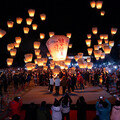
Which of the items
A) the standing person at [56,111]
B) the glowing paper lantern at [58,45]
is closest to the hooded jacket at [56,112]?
the standing person at [56,111]

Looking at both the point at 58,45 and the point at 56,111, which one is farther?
the point at 58,45

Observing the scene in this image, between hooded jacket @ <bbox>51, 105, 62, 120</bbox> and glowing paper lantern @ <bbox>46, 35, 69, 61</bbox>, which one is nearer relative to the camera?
hooded jacket @ <bbox>51, 105, 62, 120</bbox>

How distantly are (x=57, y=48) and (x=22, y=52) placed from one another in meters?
15.7

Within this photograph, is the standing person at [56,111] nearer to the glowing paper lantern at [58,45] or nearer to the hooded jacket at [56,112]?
the hooded jacket at [56,112]

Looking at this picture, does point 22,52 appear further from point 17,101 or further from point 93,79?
point 17,101

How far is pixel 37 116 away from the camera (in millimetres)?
3686

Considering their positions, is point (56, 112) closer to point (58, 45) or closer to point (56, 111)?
point (56, 111)

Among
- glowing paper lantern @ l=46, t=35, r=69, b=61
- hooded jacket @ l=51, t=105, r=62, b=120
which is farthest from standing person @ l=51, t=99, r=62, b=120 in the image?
glowing paper lantern @ l=46, t=35, r=69, b=61

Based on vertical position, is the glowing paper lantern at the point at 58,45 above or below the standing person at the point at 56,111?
above

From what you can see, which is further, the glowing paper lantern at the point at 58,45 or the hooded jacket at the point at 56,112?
the glowing paper lantern at the point at 58,45

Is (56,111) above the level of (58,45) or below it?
below

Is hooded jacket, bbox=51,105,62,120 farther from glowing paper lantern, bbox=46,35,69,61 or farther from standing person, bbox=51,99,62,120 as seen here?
glowing paper lantern, bbox=46,35,69,61

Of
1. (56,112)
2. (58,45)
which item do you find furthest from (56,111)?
(58,45)

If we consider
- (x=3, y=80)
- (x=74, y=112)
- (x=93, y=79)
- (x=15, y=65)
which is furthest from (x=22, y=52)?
(x=74, y=112)
